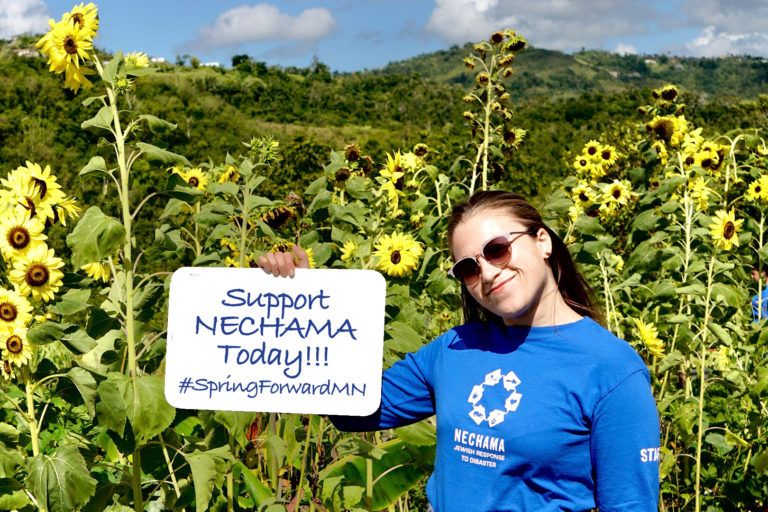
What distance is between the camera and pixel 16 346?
1.82 meters

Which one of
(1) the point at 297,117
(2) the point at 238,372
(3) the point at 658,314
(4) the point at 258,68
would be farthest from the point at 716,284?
(4) the point at 258,68

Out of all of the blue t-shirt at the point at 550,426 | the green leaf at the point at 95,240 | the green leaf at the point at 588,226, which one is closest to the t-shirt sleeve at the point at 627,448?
the blue t-shirt at the point at 550,426

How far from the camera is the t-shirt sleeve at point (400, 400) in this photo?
5.92ft

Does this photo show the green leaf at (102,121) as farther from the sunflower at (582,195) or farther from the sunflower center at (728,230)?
the sunflower at (582,195)

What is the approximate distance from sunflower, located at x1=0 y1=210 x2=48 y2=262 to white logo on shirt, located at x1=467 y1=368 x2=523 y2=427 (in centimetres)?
106

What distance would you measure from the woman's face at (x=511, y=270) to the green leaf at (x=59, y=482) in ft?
3.11

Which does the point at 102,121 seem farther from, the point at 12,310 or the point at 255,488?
the point at 255,488

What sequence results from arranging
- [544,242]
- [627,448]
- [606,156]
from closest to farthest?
1. [627,448]
2. [544,242]
3. [606,156]

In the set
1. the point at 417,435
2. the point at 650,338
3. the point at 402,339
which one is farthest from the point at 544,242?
the point at 650,338

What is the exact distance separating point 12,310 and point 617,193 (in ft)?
9.61

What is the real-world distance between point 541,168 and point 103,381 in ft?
67.2

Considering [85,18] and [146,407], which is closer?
[146,407]

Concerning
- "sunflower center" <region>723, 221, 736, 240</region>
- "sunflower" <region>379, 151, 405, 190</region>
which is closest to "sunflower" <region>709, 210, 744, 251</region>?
"sunflower center" <region>723, 221, 736, 240</region>

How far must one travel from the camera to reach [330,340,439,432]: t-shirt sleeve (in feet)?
5.92
